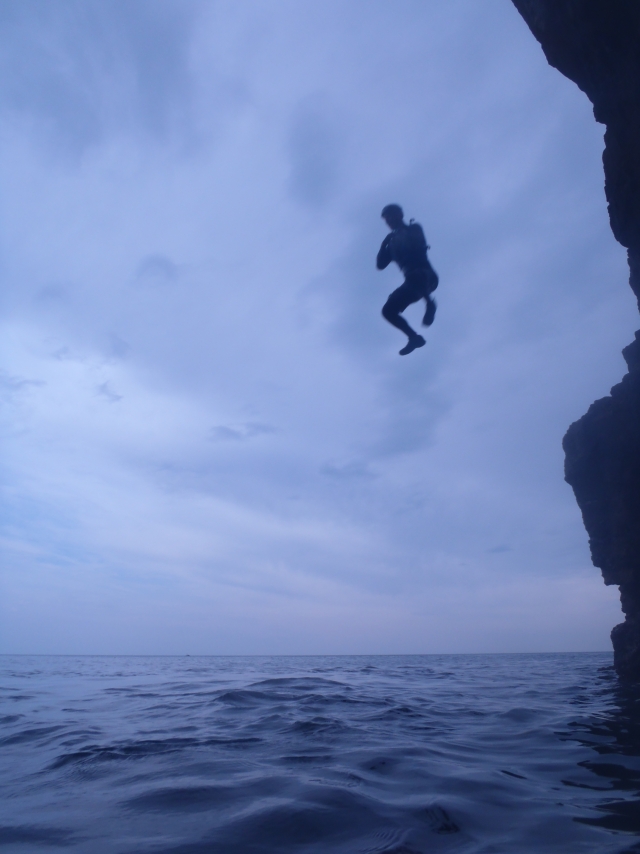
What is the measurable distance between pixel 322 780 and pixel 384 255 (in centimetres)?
638

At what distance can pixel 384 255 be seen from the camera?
23.3 feet

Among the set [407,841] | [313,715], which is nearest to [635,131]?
[407,841]

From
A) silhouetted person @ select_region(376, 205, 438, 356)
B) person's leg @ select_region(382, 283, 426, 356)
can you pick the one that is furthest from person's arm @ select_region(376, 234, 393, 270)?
person's leg @ select_region(382, 283, 426, 356)

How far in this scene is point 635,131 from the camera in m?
9.96

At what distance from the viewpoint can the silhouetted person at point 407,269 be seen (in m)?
6.95

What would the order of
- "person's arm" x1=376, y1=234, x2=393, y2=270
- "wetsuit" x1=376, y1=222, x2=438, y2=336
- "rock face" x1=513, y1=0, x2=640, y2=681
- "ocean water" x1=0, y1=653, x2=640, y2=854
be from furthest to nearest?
1. "rock face" x1=513, y1=0, x2=640, y2=681
2. "person's arm" x1=376, y1=234, x2=393, y2=270
3. "wetsuit" x1=376, y1=222, x2=438, y2=336
4. "ocean water" x1=0, y1=653, x2=640, y2=854

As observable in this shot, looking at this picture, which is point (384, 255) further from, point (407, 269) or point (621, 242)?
point (621, 242)

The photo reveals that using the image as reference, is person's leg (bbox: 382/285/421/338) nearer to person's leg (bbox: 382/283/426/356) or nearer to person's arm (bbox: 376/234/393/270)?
person's leg (bbox: 382/283/426/356)

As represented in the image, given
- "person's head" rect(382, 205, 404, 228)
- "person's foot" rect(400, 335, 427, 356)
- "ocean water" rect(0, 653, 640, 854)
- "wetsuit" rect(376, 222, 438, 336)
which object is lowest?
"ocean water" rect(0, 653, 640, 854)

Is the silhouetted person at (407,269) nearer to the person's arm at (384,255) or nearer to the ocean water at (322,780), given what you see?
the person's arm at (384,255)

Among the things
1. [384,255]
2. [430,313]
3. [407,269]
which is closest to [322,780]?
[430,313]

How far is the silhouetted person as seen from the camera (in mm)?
6953

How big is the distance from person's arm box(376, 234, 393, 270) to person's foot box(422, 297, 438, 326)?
2.70 feet

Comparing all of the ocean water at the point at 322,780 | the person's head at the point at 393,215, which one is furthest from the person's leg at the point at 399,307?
the ocean water at the point at 322,780
